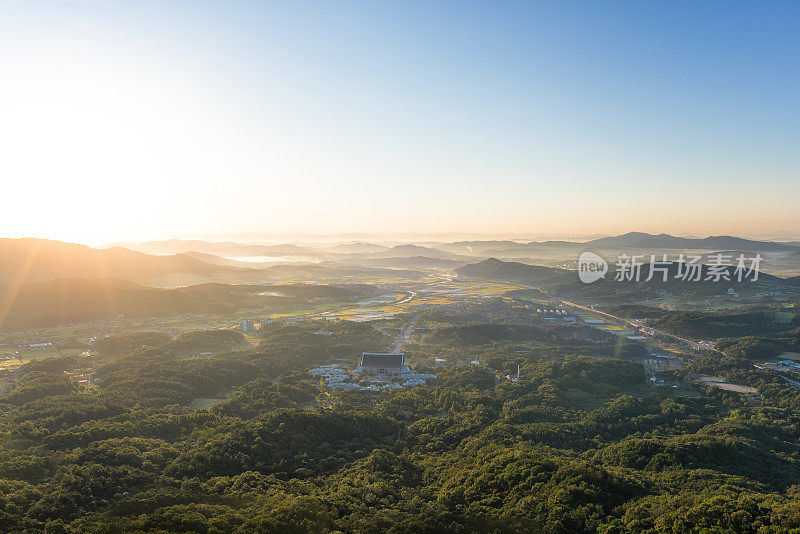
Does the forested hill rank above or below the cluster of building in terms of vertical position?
above

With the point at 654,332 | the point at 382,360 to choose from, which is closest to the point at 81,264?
the point at 382,360

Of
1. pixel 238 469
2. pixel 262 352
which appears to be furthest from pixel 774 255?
pixel 238 469

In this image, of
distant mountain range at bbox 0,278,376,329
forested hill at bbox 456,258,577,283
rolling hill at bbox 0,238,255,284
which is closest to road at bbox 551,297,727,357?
forested hill at bbox 456,258,577,283

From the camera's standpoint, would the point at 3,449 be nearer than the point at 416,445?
Yes

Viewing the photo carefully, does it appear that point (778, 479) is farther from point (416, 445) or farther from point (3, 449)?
point (3, 449)

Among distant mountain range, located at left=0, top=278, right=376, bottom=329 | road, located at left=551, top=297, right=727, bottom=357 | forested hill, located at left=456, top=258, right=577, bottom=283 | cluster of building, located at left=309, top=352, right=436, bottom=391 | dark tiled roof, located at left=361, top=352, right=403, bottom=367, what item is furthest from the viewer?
forested hill, located at left=456, top=258, right=577, bottom=283

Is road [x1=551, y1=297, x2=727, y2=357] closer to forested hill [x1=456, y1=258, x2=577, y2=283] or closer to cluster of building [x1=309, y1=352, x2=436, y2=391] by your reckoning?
forested hill [x1=456, y1=258, x2=577, y2=283]

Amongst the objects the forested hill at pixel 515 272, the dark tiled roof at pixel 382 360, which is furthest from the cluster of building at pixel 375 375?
the forested hill at pixel 515 272
